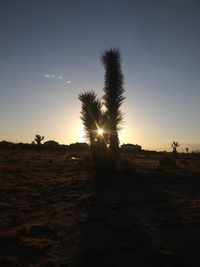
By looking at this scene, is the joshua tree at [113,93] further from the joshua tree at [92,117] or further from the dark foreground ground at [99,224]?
the dark foreground ground at [99,224]

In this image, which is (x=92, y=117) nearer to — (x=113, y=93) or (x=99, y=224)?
(x=113, y=93)

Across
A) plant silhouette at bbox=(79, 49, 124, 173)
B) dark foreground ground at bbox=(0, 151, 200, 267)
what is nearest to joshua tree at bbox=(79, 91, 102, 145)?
plant silhouette at bbox=(79, 49, 124, 173)

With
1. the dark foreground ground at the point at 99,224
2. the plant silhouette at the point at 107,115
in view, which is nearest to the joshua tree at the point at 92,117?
the plant silhouette at the point at 107,115

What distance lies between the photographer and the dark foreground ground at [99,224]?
4.73 meters

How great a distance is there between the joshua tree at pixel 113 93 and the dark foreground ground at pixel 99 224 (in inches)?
175

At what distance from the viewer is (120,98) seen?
603 inches

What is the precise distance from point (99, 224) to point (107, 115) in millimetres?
9095

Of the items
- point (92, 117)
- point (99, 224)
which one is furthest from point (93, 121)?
point (99, 224)

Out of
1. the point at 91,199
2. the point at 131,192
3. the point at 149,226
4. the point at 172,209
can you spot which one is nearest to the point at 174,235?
the point at 149,226

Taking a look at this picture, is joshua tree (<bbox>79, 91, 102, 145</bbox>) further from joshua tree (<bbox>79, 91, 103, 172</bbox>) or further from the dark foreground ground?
the dark foreground ground

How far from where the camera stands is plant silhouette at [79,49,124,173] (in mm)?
14617

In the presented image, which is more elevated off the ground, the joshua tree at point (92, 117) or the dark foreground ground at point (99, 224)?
the joshua tree at point (92, 117)

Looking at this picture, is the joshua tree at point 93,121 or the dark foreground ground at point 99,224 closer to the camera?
the dark foreground ground at point 99,224

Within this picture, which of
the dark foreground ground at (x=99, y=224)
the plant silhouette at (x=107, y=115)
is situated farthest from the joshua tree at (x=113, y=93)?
the dark foreground ground at (x=99, y=224)
